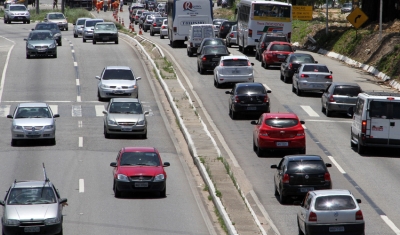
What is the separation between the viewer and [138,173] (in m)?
24.5

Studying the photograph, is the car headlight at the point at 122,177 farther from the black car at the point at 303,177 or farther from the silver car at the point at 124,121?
the silver car at the point at 124,121

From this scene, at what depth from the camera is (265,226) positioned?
21594 mm

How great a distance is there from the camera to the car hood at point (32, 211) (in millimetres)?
19438

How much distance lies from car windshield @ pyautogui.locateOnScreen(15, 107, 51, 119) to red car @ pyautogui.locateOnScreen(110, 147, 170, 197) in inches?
330

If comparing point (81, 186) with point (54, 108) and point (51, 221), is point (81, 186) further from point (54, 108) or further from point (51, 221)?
point (54, 108)

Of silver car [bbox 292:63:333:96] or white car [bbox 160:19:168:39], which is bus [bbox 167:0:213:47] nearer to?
white car [bbox 160:19:168:39]

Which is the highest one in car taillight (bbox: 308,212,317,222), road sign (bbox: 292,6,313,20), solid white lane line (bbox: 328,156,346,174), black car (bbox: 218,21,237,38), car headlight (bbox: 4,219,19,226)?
road sign (bbox: 292,6,313,20)

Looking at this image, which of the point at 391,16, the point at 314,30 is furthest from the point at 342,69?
the point at 314,30

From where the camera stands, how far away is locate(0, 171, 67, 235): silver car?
19359mm

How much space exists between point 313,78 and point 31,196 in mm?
23756

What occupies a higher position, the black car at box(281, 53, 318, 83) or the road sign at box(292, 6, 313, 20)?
the road sign at box(292, 6, 313, 20)

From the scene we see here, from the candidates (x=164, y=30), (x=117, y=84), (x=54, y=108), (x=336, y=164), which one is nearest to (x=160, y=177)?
(x=336, y=164)

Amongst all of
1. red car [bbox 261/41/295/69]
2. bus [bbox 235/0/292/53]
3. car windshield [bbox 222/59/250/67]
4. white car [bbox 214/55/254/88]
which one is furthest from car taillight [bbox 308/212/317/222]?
bus [bbox 235/0/292/53]

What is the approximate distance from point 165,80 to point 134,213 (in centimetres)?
2331
